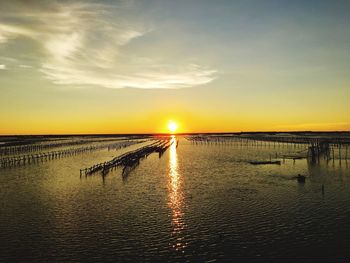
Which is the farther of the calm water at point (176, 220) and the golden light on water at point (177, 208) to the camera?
the golden light on water at point (177, 208)

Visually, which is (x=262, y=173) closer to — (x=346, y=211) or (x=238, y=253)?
(x=346, y=211)

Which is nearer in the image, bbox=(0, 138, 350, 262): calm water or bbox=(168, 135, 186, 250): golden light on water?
bbox=(0, 138, 350, 262): calm water

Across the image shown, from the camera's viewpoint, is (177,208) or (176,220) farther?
(177,208)

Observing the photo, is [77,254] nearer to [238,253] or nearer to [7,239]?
[7,239]

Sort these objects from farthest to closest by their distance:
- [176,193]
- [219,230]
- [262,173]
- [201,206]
→ [262,173] < [176,193] < [201,206] < [219,230]

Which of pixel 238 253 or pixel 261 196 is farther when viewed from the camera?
pixel 261 196

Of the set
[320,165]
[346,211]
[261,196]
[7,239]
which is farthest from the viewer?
[320,165]

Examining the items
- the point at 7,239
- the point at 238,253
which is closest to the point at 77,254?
the point at 7,239
